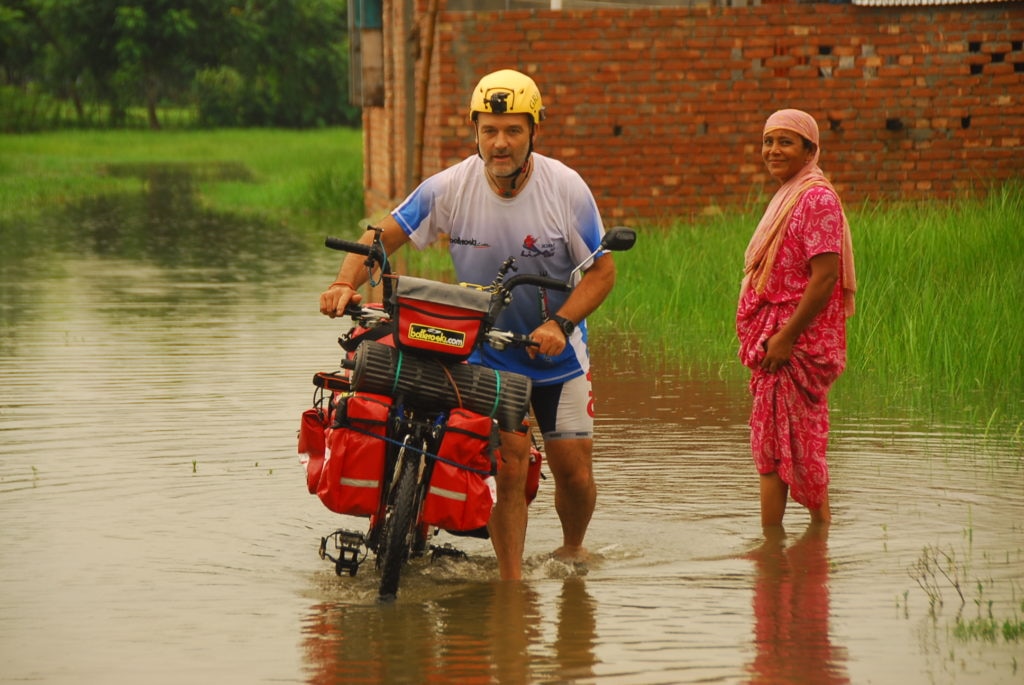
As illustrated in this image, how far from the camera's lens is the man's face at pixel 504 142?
20.5 feet

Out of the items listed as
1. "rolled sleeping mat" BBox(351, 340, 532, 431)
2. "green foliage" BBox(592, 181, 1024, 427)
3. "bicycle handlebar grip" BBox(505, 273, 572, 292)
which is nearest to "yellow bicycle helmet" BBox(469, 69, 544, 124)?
"bicycle handlebar grip" BBox(505, 273, 572, 292)

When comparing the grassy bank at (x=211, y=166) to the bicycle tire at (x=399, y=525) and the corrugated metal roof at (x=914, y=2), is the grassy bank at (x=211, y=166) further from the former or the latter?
the bicycle tire at (x=399, y=525)

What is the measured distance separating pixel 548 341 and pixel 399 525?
2.54 feet

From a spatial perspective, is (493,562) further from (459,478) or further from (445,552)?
(459,478)

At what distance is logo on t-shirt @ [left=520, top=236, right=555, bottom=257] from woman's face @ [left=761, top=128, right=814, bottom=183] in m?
1.22

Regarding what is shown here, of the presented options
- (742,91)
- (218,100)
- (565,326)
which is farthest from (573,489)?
(218,100)

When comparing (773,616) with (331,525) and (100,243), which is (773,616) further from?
(100,243)

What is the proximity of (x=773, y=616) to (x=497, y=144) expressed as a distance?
5.95 ft

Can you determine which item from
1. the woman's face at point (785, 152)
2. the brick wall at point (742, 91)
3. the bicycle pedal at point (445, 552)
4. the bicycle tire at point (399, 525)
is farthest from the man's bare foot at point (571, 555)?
the brick wall at point (742, 91)

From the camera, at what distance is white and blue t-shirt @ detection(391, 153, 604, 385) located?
6410 mm

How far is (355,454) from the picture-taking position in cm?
595

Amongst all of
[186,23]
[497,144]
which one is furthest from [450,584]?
[186,23]

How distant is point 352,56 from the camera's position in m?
27.3

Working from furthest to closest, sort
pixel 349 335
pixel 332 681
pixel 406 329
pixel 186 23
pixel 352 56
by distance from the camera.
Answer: pixel 186 23 → pixel 352 56 → pixel 349 335 → pixel 406 329 → pixel 332 681
